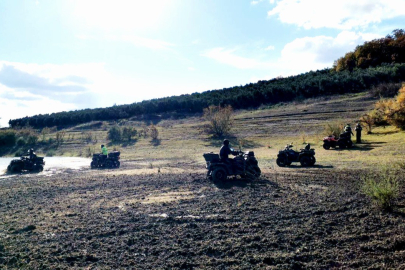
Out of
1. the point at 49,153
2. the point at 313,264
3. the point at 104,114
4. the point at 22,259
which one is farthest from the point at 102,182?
the point at 104,114

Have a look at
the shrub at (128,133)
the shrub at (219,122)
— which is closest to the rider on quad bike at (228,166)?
the shrub at (219,122)

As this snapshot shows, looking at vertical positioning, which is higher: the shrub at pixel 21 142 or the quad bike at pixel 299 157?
the shrub at pixel 21 142

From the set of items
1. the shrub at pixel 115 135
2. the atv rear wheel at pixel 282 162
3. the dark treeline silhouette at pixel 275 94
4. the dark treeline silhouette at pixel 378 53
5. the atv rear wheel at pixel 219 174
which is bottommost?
the atv rear wheel at pixel 282 162

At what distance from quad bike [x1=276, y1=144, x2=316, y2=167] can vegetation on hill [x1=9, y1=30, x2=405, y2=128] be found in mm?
33343

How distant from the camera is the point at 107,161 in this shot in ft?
81.2

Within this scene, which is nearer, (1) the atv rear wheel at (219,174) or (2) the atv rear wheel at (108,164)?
(1) the atv rear wheel at (219,174)

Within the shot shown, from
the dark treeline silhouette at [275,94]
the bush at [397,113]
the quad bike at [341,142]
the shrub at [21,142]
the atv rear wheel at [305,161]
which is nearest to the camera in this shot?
the atv rear wheel at [305,161]

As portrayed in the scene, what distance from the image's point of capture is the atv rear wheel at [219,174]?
14.8 m

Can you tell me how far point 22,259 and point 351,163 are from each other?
50.1 ft

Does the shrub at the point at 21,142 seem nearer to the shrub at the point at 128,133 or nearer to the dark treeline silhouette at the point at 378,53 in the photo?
the shrub at the point at 128,133

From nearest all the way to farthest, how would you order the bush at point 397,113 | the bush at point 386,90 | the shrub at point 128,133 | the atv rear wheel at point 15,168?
the atv rear wheel at point 15,168
the bush at point 397,113
the bush at point 386,90
the shrub at point 128,133

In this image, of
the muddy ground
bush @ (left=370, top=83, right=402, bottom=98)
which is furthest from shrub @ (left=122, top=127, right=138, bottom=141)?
the muddy ground

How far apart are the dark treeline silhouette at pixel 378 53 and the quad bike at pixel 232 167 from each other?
205 feet

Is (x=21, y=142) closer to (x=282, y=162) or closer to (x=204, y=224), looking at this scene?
(x=282, y=162)
